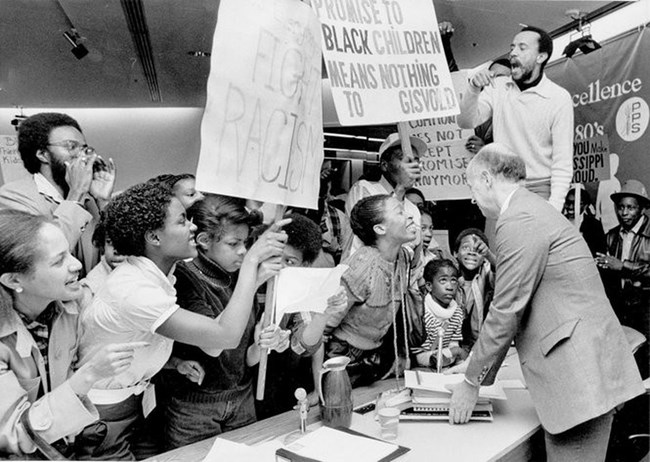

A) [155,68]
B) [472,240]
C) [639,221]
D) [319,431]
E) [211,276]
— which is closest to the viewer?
[319,431]

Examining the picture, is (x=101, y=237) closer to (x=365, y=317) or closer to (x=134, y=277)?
(x=134, y=277)

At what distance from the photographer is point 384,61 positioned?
1.77 metres

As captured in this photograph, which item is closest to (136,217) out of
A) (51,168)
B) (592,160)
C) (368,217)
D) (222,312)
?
(222,312)

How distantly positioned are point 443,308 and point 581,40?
2.27 m

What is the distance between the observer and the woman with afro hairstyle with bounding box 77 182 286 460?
51.4 inches

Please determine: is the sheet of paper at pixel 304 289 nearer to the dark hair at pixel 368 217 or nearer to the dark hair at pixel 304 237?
the dark hair at pixel 304 237

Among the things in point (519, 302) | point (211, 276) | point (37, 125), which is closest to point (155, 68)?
point (37, 125)

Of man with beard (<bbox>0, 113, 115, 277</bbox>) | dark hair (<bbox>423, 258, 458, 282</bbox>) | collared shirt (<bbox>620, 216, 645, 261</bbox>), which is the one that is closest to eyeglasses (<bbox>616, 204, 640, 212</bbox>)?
collared shirt (<bbox>620, 216, 645, 261</bbox>)

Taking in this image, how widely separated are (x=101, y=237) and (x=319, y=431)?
115cm

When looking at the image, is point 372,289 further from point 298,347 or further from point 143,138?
point 143,138

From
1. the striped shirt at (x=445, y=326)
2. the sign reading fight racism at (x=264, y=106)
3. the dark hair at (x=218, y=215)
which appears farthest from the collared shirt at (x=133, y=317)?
the striped shirt at (x=445, y=326)

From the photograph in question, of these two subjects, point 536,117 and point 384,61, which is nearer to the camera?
point 384,61

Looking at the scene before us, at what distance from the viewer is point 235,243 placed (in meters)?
1.59

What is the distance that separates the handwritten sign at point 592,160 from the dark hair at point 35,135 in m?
2.90
